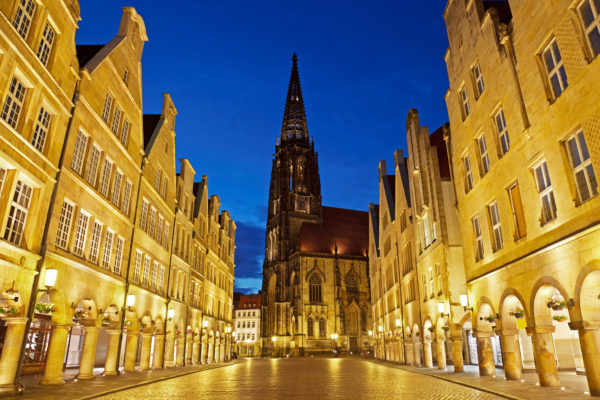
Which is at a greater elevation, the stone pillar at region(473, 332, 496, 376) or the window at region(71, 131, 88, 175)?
the window at region(71, 131, 88, 175)

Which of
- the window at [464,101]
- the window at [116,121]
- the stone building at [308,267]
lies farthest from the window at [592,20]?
the stone building at [308,267]

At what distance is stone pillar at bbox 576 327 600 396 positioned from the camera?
11.4 m

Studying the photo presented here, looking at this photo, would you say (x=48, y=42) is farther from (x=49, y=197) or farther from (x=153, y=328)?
(x=153, y=328)

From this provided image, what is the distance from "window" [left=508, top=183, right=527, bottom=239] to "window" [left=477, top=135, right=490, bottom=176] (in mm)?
2731

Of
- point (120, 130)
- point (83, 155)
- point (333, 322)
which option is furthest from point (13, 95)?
point (333, 322)

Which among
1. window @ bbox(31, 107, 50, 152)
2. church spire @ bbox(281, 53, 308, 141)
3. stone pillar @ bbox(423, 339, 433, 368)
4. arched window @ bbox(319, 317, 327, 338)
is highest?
church spire @ bbox(281, 53, 308, 141)

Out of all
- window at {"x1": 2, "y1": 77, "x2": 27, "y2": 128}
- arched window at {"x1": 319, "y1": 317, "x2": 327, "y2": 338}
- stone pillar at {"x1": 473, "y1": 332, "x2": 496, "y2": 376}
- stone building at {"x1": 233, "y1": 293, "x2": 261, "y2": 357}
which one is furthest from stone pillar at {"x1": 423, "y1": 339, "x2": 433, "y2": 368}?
stone building at {"x1": 233, "y1": 293, "x2": 261, "y2": 357}

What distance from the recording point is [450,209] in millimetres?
25906

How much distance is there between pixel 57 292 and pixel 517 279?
685 inches

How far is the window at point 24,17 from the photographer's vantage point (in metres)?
13.6

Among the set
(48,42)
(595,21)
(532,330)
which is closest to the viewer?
(595,21)

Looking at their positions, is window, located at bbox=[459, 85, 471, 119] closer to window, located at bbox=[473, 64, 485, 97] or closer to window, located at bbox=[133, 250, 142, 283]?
window, located at bbox=[473, 64, 485, 97]

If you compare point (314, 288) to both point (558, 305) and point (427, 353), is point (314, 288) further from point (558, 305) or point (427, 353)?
point (558, 305)

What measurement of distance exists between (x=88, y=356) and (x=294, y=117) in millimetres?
92356
